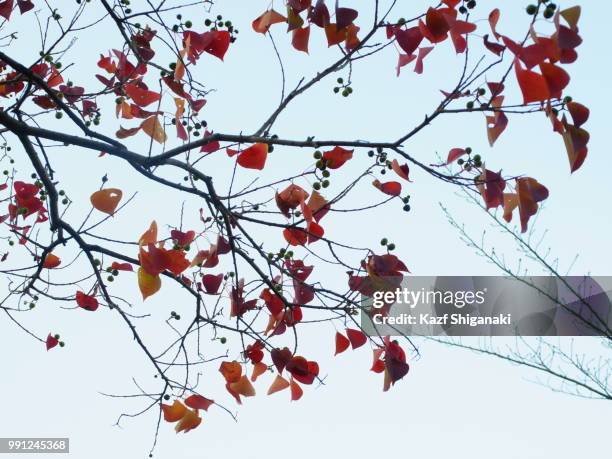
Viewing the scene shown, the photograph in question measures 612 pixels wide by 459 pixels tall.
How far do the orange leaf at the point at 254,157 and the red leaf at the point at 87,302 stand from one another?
1.06 meters

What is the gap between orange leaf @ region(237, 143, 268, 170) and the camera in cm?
207

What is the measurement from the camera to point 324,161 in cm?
206

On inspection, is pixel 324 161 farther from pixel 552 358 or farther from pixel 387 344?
pixel 552 358

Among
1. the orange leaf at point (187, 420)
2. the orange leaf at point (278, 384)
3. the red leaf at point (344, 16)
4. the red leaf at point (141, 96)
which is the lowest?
the orange leaf at point (187, 420)

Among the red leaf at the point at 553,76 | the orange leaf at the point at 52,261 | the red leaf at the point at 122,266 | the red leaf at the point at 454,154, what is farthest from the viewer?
the orange leaf at the point at 52,261

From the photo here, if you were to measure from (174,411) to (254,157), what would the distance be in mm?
975

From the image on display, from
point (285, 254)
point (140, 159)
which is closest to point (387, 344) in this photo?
point (285, 254)

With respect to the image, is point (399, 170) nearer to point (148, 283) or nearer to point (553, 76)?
point (553, 76)

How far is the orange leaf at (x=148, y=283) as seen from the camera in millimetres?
2107

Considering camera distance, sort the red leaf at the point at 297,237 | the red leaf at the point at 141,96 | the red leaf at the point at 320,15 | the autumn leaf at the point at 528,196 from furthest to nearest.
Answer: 1. the red leaf at the point at 141,96
2. the red leaf at the point at 297,237
3. the red leaf at the point at 320,15
4. the autumn leaf at the point at 528,196

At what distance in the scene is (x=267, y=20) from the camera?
84.7 inches

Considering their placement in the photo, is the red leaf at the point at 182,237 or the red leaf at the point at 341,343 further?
the red leaf at the point at 341,343

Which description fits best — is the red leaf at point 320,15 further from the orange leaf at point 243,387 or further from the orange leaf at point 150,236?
the orange leaf at point 243,387

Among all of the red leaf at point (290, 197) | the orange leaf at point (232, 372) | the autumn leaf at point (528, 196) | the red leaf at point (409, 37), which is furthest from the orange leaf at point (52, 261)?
the autumn leaf at point (528, 196)
